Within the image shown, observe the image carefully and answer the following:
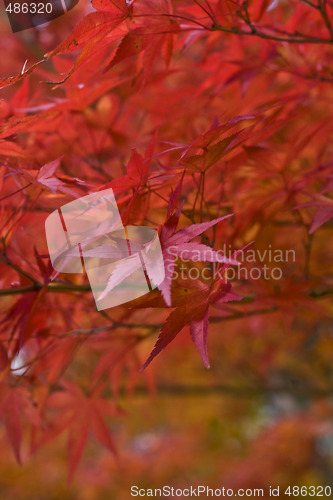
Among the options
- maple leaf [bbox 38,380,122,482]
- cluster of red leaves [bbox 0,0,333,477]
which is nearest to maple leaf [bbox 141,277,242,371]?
cluster of red leaves [bbox 0,0,333,477]

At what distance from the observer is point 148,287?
1.79ft

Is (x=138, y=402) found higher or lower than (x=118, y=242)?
lower

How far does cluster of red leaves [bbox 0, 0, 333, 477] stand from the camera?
1.59 feet

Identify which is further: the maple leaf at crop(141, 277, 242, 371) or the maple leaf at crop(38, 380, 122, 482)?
the maple leaf at crop(38, 380, 122, 482)

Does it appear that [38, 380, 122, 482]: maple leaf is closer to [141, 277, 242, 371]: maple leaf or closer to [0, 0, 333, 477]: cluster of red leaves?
[0, 0, 333, 477]: cluster of red leaves

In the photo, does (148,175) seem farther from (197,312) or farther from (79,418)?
(79,418)

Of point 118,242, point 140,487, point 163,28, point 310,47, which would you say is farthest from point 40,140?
point 140,487

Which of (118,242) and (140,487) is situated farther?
(140,487)

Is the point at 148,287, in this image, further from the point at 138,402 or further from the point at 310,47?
the point at 138,402

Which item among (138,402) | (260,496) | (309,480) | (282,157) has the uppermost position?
(282,157)

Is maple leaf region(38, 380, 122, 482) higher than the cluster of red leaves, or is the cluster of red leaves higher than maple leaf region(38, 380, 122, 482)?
the cluster of red leaves

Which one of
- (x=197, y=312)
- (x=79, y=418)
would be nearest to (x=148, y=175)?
(x=197, y=312)

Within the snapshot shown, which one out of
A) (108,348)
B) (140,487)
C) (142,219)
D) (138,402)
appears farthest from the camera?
(138,402)

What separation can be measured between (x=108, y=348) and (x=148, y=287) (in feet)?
1.30
